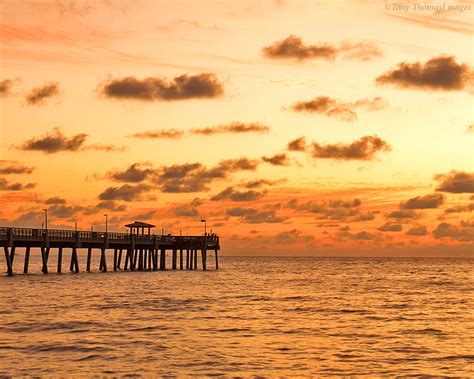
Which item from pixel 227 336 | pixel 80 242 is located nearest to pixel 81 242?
pixel 80 242

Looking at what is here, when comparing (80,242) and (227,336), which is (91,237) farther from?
(227,336)

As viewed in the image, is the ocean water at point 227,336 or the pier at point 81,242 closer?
the ocean water at point 227,336

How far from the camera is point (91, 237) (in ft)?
274

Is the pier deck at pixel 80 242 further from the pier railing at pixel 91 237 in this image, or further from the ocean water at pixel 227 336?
the ocean water at pixel 227 336

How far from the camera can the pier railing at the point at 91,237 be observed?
6938 centimetres

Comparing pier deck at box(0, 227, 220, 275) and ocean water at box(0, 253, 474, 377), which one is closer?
ocean water at box(0, 253, 474, 377)

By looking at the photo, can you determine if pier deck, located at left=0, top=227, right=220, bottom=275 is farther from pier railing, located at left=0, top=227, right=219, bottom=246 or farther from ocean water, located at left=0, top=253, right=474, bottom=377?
ocean water, located at left=0, top=253, right=474, bottom=377

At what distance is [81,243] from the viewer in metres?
80.7

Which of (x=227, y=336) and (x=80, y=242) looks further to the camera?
(x=80, y=242)

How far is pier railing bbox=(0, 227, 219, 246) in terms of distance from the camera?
228ft

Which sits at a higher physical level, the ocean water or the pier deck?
the pier deck

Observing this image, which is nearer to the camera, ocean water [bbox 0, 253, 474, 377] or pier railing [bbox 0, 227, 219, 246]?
ocean water [bbox 0, 253, 474, 377]

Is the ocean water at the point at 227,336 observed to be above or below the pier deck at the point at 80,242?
below

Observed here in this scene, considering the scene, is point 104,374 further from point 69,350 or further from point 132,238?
point 132,238
